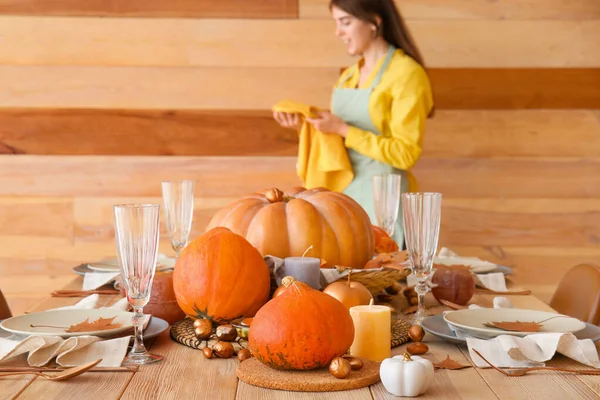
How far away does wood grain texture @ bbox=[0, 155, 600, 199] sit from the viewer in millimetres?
3506

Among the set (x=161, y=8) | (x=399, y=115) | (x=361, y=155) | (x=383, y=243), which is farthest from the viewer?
(x=161, y=8)

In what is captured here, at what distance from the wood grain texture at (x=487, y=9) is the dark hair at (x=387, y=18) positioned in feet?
1.68

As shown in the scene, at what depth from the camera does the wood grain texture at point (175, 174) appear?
351 cm

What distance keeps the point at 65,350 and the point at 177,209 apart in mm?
576

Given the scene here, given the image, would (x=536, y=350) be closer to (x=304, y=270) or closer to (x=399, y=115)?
(x=304, y=270)

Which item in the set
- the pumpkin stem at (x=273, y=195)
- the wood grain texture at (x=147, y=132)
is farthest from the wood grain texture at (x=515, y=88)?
the pumpkin stem at (x=273, y=195)

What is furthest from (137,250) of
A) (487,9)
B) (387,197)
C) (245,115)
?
(487,9)

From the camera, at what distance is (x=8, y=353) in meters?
1.07

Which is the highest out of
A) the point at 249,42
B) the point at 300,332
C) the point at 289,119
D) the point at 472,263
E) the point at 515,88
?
the point at 249,42

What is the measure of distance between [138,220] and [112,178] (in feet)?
8.27

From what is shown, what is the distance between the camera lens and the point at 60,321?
4.19 ft

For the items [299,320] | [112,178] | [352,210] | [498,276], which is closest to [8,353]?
[299,320]

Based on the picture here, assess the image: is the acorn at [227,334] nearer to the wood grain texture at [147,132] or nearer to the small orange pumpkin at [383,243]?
the small orange pumpkin at [383,243]

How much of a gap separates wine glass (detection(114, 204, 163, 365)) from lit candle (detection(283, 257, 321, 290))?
0.32 meters
